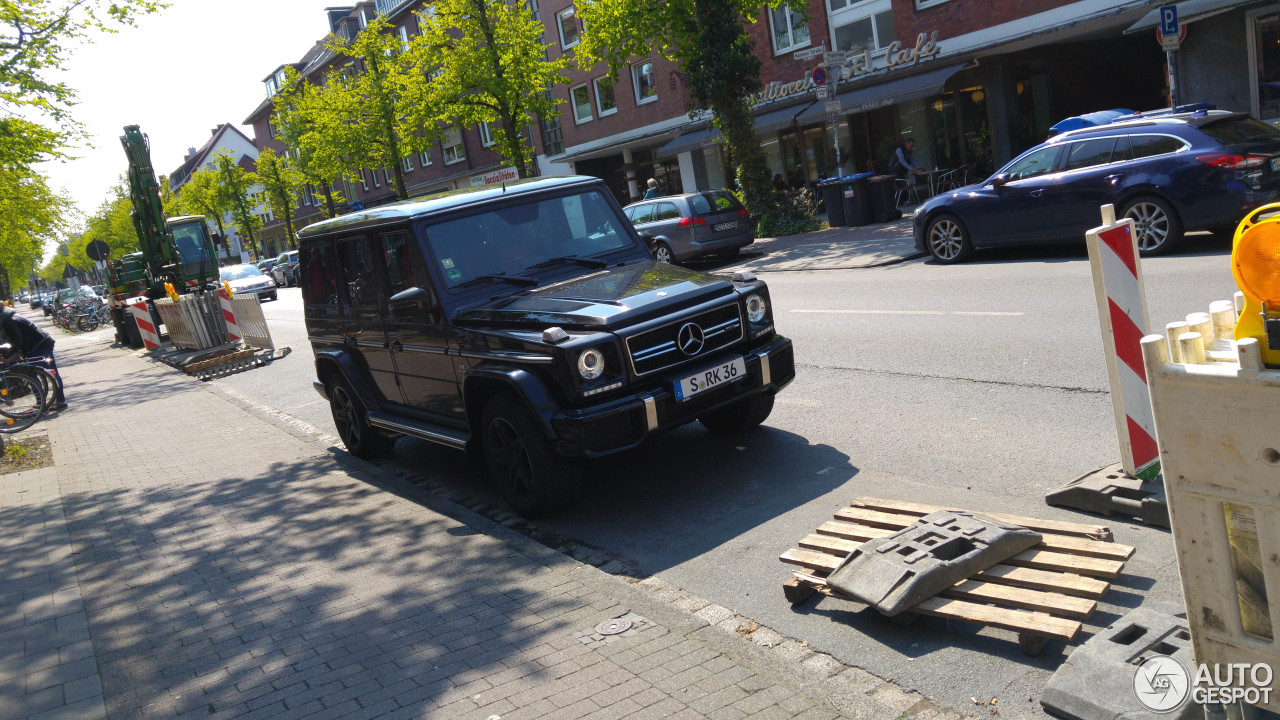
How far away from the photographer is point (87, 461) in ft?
32.7

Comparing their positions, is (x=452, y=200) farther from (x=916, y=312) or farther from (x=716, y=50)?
(x=716, y=50)

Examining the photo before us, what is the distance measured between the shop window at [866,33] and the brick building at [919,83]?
36mm

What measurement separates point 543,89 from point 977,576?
101ft

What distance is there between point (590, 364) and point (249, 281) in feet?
111

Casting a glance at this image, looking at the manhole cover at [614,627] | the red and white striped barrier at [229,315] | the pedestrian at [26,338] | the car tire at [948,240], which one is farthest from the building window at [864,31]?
the manhole cover at [614,627]

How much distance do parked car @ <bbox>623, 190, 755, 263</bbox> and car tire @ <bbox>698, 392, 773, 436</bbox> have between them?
13.5 meters

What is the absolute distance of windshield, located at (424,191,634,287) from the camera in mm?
6352

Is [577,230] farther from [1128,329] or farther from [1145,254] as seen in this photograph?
[1145,254]

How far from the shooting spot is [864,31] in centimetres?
2625

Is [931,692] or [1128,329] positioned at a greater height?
[1128,329]

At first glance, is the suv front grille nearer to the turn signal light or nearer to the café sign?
the turn signal light

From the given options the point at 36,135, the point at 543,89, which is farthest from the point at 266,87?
the point at 36,135

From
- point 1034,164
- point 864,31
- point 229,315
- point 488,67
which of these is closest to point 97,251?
point 229,315

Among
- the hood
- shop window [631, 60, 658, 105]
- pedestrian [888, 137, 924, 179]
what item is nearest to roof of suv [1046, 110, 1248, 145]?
the hood
